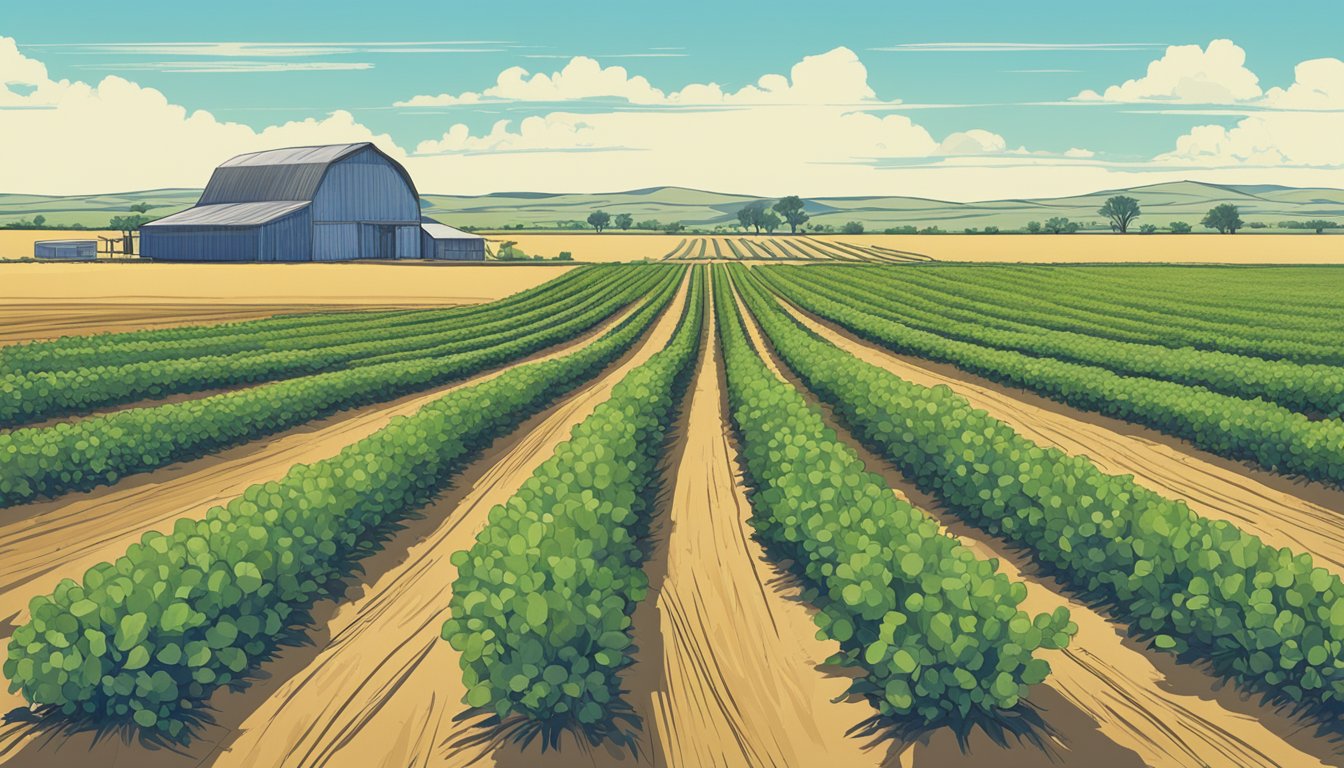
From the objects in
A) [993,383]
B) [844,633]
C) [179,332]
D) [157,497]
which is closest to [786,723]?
[844,633]

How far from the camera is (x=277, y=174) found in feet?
279

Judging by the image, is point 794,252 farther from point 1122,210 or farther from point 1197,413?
point 1197,413

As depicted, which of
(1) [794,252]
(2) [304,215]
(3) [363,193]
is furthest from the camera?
(1) [794,252]

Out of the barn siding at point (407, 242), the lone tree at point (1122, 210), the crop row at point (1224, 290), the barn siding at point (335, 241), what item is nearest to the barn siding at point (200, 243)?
the barn siding at point (335, 241)

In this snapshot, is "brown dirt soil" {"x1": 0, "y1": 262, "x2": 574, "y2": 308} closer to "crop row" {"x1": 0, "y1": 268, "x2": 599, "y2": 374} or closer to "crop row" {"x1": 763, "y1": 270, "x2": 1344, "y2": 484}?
"crop row" {"x1": 0, "y1": 268, "x2": 599, "y2": 374}

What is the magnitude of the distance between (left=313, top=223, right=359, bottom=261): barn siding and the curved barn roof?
8.84 feet

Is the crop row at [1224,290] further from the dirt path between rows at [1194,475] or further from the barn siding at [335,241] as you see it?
the barn siding at [335,241]

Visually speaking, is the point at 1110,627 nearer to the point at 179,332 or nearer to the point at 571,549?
the point at 571,549

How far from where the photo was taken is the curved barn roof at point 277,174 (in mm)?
81188

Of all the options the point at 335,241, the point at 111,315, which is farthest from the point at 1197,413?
the point at 335,241

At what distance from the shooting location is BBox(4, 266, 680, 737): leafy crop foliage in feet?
23.6

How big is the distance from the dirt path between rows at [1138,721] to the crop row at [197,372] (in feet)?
59.3

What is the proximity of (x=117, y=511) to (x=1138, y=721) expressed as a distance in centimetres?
1205

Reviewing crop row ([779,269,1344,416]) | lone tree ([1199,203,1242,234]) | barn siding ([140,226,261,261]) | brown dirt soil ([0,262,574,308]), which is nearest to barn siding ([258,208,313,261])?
barn siding ([140,226,261,261])
